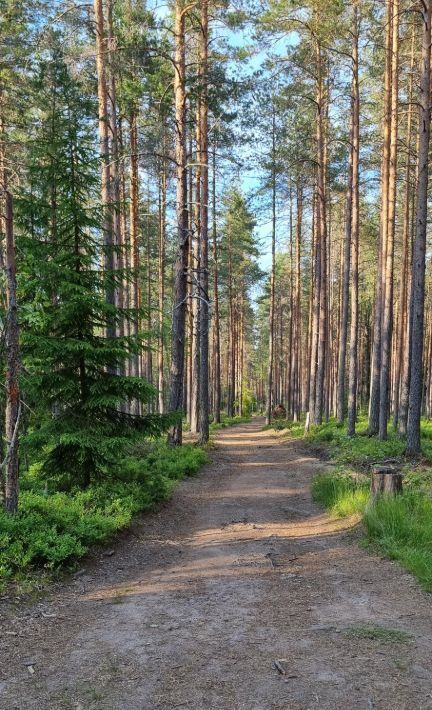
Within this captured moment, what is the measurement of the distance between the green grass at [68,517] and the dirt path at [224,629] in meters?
0.33

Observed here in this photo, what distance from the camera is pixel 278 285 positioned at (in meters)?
40.1

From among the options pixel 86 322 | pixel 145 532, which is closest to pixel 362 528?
pixel 145 532

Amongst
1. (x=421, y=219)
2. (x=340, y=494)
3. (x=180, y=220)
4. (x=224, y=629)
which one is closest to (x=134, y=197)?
(x=180, y=220)

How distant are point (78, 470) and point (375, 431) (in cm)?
1190

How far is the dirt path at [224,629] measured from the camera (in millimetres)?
3203

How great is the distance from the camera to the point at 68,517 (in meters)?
6.02

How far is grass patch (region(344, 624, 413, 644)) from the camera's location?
3891 mm

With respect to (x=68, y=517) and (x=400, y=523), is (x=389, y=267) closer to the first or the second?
(x=400, y=523)

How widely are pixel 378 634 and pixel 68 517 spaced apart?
3.74 m

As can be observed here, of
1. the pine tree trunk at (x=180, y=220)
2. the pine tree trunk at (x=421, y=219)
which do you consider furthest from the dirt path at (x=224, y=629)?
the pine tree trunk at (x=180, y=220)

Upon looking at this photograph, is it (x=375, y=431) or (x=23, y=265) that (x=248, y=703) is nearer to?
(x=23, y=265)

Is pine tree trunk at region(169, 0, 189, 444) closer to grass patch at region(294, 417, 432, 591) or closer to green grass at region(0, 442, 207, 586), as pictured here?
green grass at region(0, 442, 207, 586)

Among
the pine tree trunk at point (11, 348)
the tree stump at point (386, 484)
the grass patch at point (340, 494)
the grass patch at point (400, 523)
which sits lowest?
the grass patch at point (340, 494)

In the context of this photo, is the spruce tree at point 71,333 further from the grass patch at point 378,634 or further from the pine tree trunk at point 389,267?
the pine tree trunk at point 389,267
